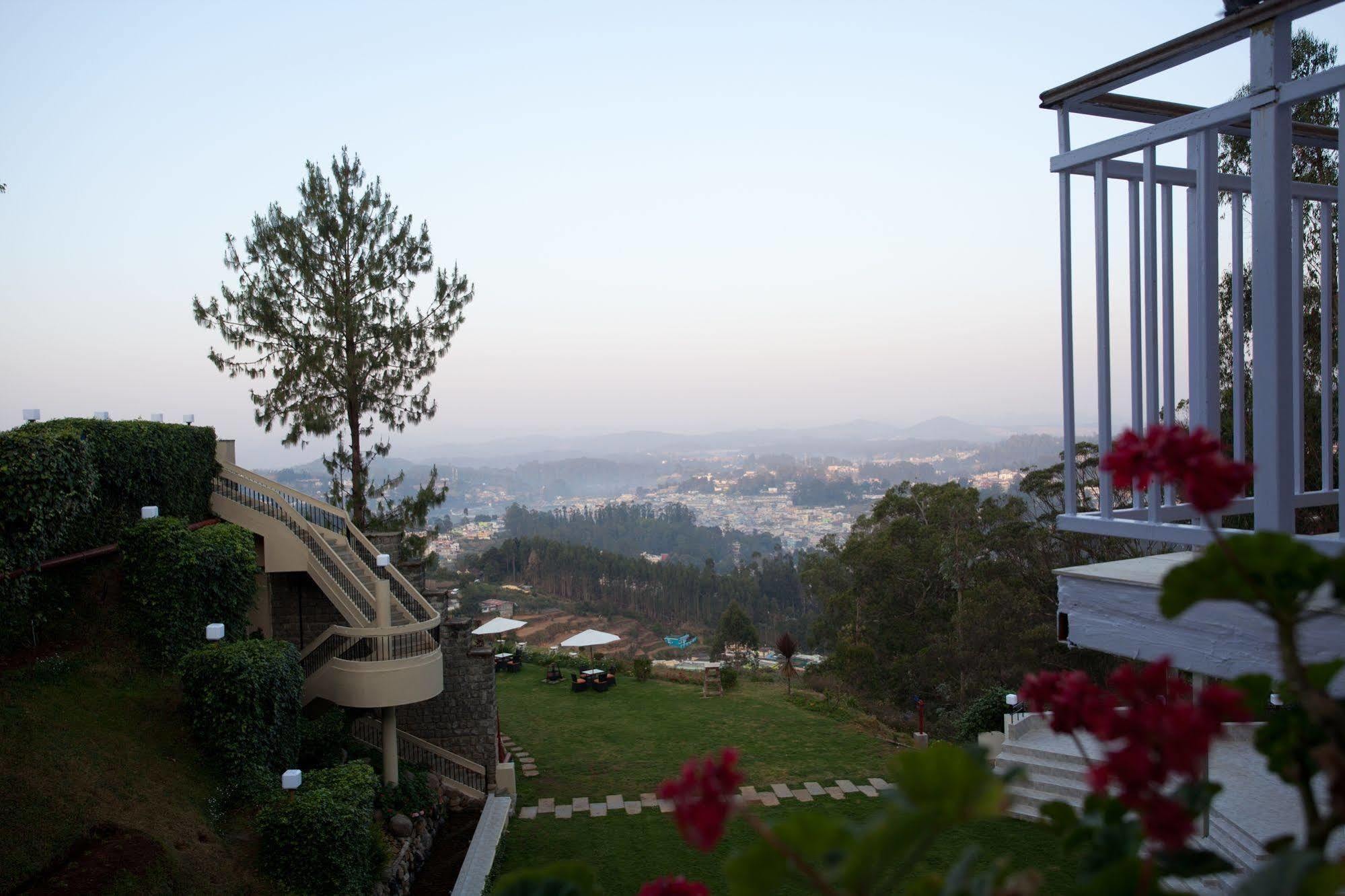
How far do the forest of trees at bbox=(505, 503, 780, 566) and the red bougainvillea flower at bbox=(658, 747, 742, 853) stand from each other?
77.7 meters

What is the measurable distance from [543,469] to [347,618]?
540ft

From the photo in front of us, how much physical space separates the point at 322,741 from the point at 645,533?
80435mm

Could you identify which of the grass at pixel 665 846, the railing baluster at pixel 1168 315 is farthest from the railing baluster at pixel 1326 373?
the grass at pixel 665 846

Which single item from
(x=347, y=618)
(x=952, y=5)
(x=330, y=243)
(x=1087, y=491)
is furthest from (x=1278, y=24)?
(x=952, y=5)

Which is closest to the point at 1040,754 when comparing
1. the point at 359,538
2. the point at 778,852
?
the point at 359,538

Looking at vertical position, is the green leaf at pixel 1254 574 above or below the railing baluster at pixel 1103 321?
below

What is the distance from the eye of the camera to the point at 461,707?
1225cm

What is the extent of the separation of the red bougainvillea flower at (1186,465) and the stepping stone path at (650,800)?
35.3ft

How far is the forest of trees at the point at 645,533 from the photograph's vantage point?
8388cm

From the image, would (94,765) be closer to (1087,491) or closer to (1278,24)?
(1278,24)

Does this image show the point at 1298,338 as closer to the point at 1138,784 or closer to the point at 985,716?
the point at 1138,784

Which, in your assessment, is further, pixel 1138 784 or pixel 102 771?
pixel 102 771

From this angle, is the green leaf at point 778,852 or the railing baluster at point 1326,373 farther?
the railing baluster at point 1326,373

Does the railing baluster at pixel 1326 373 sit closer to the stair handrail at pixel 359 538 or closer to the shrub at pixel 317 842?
the shrub at pixel 317 842
